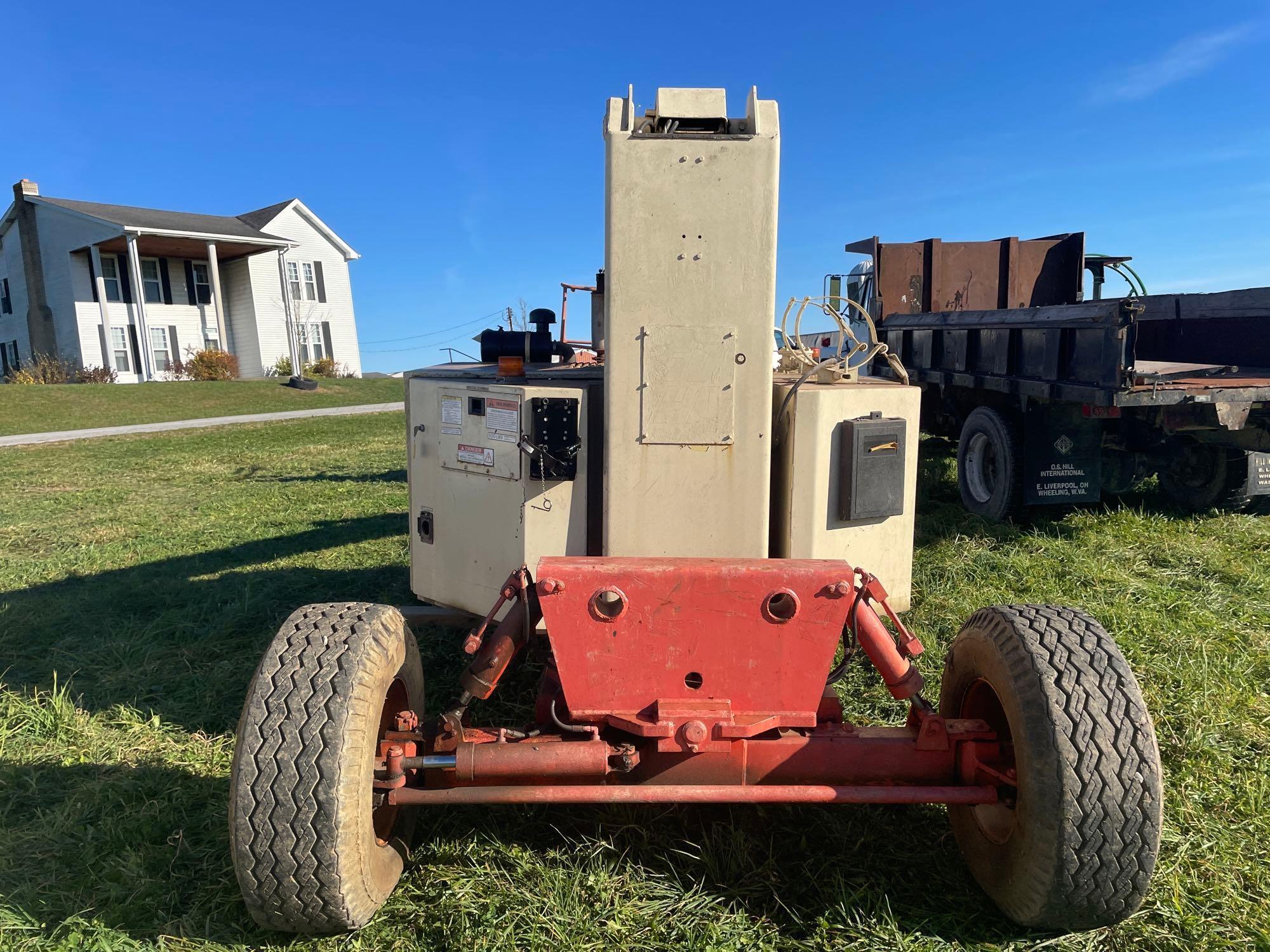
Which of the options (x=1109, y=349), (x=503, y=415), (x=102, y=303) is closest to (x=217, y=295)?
(x=102, y=303)

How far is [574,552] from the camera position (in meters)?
3.37

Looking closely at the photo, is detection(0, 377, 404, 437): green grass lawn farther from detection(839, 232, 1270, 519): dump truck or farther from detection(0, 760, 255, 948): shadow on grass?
detection(839, 232, 1270, 519): dump truck

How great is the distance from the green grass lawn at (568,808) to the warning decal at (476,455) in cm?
116

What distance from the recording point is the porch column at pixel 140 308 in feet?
89.5

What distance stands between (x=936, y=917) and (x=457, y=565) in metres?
2.24

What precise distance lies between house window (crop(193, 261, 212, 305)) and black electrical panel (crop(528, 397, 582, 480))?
3245cm

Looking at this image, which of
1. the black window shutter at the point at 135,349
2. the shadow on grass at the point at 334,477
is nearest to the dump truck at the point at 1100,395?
the shadow on grass at the point at 334,477

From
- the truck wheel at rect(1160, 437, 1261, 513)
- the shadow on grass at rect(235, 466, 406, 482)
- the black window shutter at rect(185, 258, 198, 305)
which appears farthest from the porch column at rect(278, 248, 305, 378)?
the truck wheel at rect(1160, 437, 1261, 513)

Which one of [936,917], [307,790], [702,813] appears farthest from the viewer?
[702,813]

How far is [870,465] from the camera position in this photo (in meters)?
3.30

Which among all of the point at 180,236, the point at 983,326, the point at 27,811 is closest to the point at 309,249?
the point at 180,236

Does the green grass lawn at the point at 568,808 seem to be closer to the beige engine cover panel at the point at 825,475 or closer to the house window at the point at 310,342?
the beige engine cover panel at the point at 825,475

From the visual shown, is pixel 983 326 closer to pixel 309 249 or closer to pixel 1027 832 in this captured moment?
pixel 1027 832

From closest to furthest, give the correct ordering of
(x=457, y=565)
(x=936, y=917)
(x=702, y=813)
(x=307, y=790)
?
1. (x=307, y=790)
2. (x=936, y=917)
3. (x=702, y=813)
4. (x=457, y=565)
